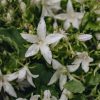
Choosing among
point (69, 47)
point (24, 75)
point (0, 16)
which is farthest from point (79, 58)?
point (0, 16)

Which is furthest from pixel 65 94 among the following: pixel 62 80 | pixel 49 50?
pixel 49 50

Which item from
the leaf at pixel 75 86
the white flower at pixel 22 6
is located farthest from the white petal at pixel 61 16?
the leaf at pixel 75 86

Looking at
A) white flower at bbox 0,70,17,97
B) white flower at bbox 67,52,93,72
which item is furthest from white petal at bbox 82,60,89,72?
white flower at bbox 0,70,17,97

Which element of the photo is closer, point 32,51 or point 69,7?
point 32,51

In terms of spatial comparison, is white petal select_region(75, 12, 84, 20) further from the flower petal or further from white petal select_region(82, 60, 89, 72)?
white petal select_region(82, 60, 89, 72)

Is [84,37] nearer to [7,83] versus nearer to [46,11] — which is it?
[46,11]

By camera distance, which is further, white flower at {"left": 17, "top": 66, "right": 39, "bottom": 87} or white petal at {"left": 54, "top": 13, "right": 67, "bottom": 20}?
white petal at {"left": 54, "top": 13, "right": 67, "bottom": 20}

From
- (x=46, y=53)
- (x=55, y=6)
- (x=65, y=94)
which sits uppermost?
(x=55, y=6)
